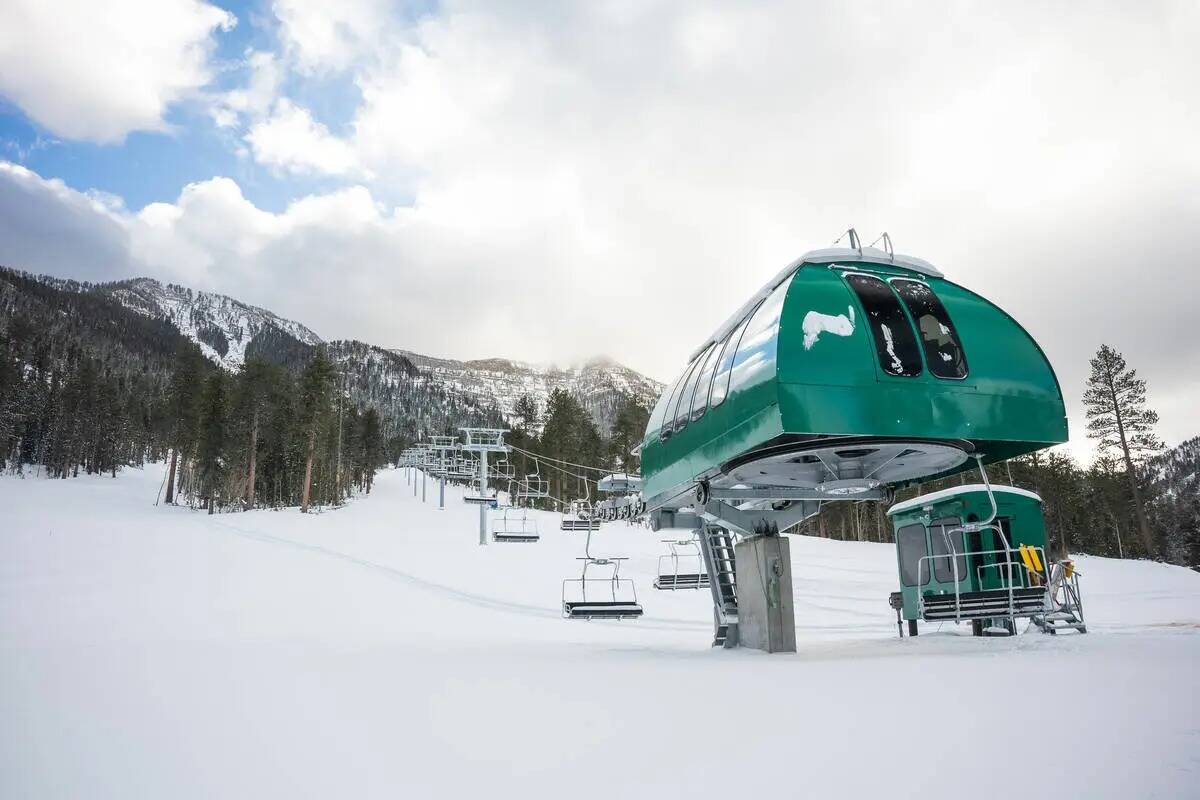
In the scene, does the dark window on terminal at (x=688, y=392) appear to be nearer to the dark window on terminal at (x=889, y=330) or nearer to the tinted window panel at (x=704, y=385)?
the tinted window panel at (x=704, y=385)

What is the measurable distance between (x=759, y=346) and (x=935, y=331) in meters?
2.14

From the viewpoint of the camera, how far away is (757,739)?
507 cm

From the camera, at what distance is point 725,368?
9055 millimetres

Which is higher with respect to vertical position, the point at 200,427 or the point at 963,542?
the point at 200,427

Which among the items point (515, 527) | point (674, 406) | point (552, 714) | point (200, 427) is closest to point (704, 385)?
point (674, 406)

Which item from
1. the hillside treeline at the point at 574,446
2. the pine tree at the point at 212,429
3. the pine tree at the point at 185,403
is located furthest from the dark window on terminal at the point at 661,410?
the pine tree at the point at 185,403

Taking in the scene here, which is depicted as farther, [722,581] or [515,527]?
[515,527]

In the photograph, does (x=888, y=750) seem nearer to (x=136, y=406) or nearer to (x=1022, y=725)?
(x=1022, y=725)

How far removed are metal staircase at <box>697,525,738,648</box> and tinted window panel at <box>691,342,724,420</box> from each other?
4.48m

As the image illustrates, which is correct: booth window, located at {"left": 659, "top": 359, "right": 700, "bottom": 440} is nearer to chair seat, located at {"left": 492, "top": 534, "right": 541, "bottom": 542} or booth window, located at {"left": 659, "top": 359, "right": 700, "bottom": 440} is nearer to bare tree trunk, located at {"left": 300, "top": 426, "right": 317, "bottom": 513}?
chair seat, located at {"left": 492, "top": 534, "right": 541, "bottom": 542}

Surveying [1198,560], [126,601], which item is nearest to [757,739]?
[126,601]

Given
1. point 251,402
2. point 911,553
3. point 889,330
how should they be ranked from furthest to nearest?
1. point 251,402
2. point 911,553
3. point 889,330

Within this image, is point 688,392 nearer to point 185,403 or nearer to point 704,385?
point 704,385

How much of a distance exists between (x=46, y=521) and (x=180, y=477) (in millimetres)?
37066
